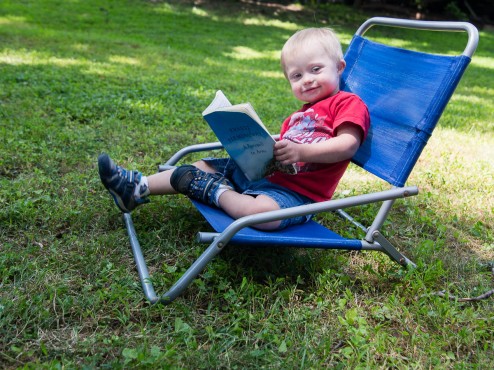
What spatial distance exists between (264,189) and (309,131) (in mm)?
338

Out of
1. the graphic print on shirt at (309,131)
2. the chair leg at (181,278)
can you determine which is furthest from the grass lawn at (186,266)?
the graphic print on shirt at (309,131)

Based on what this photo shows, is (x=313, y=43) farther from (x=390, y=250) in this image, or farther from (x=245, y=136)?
(x=390, y=250)

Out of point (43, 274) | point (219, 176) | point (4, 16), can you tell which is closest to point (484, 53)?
point (4, 16)

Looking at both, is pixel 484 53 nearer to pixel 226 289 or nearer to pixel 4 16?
pixel 4 16

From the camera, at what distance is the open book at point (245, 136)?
6.90 ft

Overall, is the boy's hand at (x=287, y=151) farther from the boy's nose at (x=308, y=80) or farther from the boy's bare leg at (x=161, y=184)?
the boy's bare leg at (x=161, y=184)

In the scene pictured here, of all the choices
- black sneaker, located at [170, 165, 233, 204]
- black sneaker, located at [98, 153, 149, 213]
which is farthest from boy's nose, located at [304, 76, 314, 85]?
black sneaker, located at [98, 153, 149, 213]

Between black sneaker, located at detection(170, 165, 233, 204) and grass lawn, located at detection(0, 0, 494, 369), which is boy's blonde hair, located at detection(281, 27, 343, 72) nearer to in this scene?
black sneaker, located at detection(170, 165, 233, 204)

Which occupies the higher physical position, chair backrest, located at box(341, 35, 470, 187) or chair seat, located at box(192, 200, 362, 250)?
chair backrest, located at box(341, 35, 470, 187)

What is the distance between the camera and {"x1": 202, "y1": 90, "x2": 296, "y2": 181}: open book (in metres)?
2.10

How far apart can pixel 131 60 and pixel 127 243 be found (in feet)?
16.2

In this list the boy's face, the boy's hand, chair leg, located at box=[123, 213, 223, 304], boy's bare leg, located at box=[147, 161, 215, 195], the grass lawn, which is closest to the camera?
the grass lawn

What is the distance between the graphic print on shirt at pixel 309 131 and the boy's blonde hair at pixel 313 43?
0.84 feet

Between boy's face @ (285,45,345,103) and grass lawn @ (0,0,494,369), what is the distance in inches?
29.1
